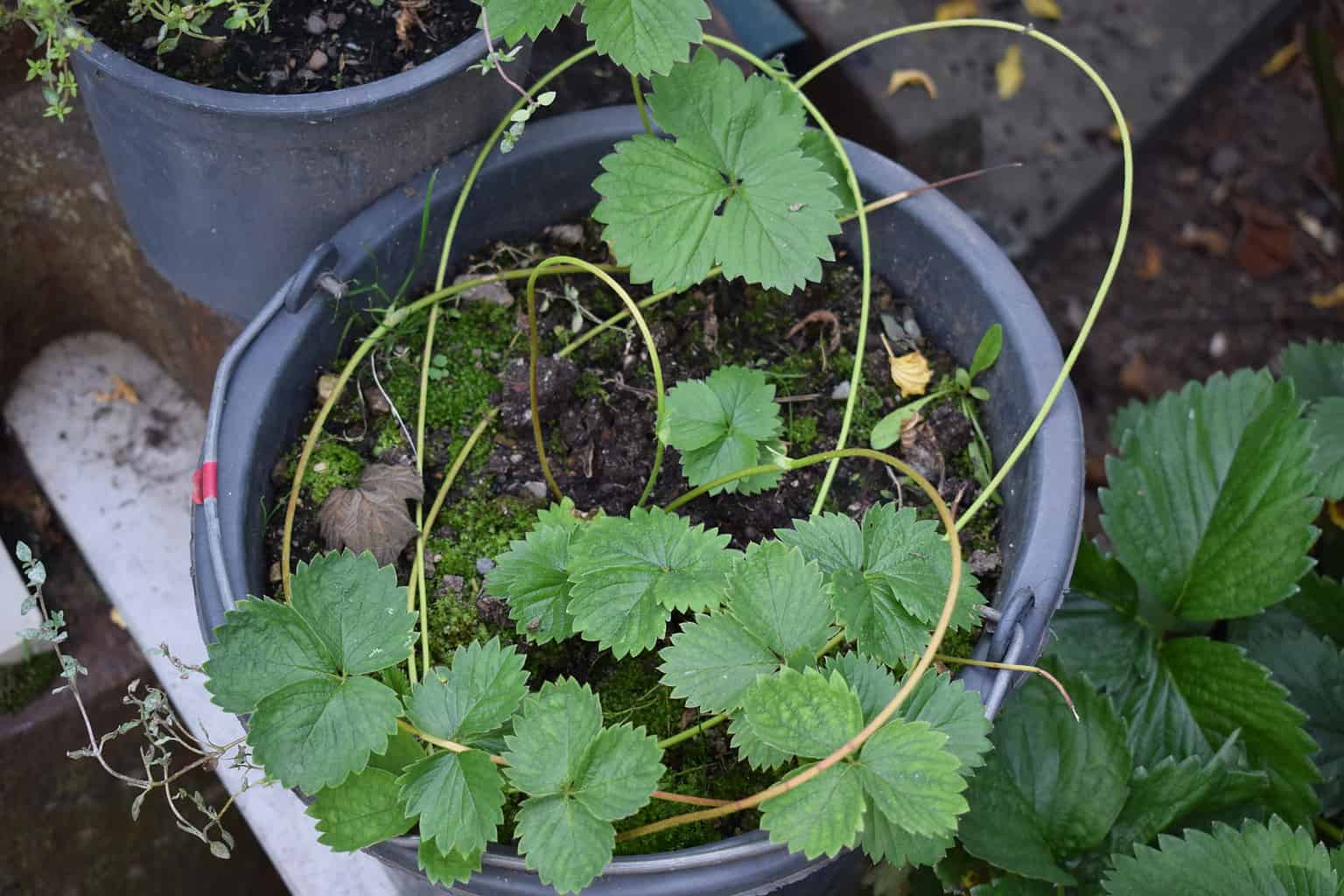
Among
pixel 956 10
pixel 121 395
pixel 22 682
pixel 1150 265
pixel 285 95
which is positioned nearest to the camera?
pixel 285 95

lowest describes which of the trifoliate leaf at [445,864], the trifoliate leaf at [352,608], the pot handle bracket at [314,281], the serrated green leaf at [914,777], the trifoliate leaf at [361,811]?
the trifoliate leaf at [445,864]

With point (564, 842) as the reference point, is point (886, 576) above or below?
above

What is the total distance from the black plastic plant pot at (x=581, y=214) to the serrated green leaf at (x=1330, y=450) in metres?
0.50

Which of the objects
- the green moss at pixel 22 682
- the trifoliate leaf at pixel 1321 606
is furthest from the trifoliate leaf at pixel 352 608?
the trifoliate leaf at pixel 1321 606

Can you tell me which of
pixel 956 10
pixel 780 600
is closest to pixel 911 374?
pixel 780 600

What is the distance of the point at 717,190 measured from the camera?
1.16 m

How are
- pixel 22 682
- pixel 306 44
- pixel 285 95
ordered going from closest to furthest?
pixel 285 95, pixel 306 44, pixel 22 682

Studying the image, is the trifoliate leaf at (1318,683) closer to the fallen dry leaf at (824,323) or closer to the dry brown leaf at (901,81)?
the fallen dry leaf at (824,323)

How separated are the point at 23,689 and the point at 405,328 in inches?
31.1

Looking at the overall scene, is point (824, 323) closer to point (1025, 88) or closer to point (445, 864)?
point (445, 864)

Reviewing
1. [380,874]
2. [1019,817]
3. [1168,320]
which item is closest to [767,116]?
[1019,817]

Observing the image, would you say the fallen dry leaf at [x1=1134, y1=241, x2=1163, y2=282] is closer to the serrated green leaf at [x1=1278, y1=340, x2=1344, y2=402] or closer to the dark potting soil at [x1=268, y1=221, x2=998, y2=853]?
the serrated green leaf at [x1=1278, y1=340, x2=1344, y2=402]

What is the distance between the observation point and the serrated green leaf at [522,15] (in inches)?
42.2

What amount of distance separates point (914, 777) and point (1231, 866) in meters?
0.49
